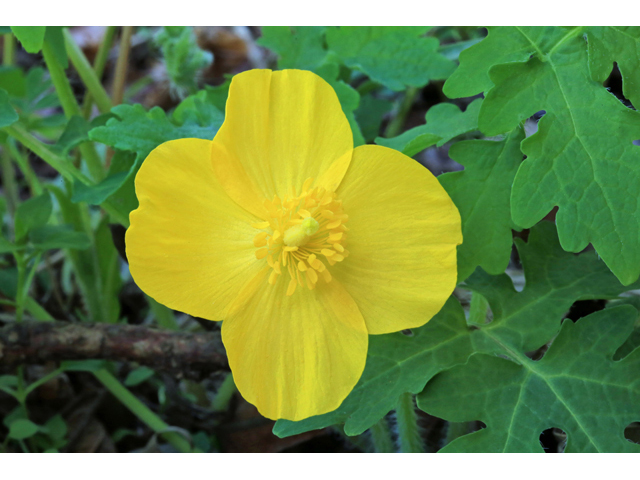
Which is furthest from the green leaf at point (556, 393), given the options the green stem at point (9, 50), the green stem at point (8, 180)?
the green stem at point (9, 50)

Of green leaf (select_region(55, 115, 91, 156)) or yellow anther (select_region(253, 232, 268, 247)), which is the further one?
green leaf (select_region(55, 115, 91, 156))

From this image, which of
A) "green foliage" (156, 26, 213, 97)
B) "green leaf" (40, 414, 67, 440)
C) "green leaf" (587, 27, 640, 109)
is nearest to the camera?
"green leaf" (587, 27, 640, 109)

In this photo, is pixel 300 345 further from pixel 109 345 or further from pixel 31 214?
pixel 31 214

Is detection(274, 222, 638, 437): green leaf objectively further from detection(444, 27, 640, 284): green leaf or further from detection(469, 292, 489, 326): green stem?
detection(444, 27, 640, 284): green leaf

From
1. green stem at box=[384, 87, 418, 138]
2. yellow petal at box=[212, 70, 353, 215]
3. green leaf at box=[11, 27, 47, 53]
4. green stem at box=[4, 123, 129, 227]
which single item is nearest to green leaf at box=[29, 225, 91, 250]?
green stem at box=[4, 123, 129, 227]

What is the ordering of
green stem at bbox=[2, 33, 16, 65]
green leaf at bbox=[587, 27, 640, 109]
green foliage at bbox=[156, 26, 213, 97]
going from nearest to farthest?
green leaf at bbox=[587, 27, 640, 109]
green foliage at bbox=[156, 26, 213, 97]
green stem at bbox=[2, 33, 16, 65]

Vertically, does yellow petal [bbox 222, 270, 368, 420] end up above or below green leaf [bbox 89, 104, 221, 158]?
below

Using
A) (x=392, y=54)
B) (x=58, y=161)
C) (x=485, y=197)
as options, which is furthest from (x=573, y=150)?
(x=58, y=161)

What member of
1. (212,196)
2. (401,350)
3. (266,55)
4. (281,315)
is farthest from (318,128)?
(266,55)

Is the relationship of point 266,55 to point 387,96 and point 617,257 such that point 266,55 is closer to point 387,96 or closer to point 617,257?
point 387,96
